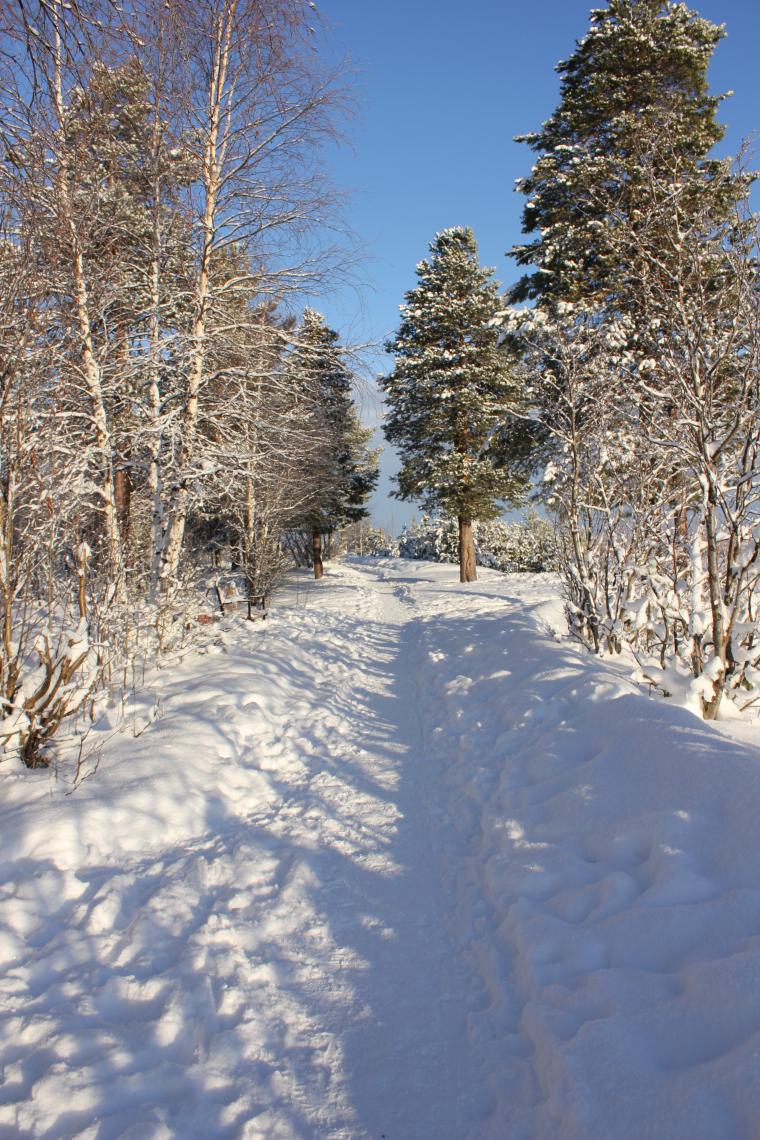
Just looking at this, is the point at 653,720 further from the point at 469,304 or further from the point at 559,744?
the point at 469,304

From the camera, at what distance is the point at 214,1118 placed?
1859mm

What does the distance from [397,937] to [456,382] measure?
17647mm

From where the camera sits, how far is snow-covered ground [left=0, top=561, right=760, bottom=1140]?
183 centimetres

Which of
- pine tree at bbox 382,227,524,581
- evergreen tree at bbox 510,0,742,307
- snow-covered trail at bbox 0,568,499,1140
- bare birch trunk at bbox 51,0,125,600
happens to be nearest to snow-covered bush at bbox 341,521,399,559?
pine tree at bbox 382,227,524,581

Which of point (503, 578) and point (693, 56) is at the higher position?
point (693, 56)

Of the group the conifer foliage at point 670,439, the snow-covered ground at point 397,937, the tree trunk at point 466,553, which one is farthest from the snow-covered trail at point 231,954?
the tree trunk at point 466,553

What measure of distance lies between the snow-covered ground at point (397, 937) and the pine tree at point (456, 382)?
556 inches

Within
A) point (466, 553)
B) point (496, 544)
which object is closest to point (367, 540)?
point (496, 544)

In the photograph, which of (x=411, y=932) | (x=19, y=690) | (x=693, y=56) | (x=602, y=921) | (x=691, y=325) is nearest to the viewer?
(x=602, y=921)

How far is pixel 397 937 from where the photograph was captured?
276 cm

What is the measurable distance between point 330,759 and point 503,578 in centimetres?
1491

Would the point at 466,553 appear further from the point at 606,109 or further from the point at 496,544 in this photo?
the point at 606,109

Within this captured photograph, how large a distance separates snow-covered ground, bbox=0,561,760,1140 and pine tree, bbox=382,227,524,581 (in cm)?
1412

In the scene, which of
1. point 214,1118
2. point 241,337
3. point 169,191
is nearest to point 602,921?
point 214,1118
